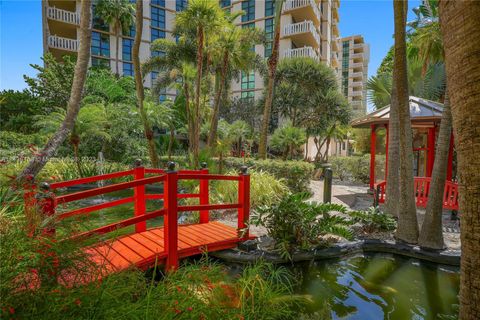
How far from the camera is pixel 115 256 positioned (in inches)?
149

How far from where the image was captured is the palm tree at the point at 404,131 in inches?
199

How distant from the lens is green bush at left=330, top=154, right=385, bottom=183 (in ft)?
46.9

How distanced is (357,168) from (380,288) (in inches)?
469

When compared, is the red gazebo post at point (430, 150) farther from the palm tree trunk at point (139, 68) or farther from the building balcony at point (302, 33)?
the building balcony at point (302, 33)

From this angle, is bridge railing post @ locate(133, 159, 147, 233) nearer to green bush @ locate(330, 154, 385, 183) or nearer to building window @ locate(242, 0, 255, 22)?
green bush @ locate(330, 154, 385, 183)

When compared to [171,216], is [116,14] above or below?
above

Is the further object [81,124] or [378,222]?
[81,124]

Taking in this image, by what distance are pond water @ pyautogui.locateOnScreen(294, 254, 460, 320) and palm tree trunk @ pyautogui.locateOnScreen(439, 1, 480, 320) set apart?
64.0 inches

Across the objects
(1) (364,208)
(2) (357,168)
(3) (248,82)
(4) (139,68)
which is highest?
(3) (248,82)

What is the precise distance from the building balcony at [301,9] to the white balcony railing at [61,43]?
732 inches

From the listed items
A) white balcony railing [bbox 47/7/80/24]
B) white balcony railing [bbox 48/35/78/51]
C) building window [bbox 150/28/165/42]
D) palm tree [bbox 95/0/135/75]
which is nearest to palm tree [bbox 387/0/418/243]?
palm tree [bbox 95/0/135/75]

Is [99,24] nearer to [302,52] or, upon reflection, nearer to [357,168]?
[302,52]

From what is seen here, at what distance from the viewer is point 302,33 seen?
81.7 ft

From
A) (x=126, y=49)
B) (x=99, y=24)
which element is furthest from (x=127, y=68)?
(x=99, y=24)
